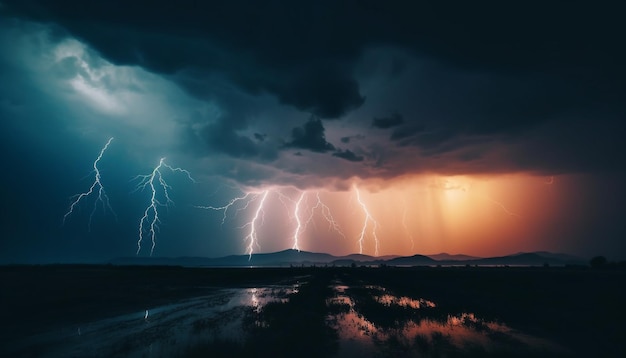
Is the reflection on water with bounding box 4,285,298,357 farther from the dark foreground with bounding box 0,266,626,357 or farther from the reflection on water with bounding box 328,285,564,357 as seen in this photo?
the reflection on water with bounding box 328,285,564,357

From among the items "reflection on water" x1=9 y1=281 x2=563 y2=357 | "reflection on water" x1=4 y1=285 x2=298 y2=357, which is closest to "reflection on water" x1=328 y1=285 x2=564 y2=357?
"reflection on water" x1=9 y1=281 x2=563 y2=357

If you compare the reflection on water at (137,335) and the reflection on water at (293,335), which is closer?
the reflection on water at (293,335)

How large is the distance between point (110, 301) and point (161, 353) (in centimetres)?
1877

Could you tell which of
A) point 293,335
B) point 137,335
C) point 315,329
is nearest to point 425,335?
point 315,329

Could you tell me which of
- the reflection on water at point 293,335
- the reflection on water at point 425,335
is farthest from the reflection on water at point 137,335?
the reflection on water at point 425,335

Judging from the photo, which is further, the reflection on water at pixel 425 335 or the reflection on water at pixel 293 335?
the reflection on water at pixel 293 335

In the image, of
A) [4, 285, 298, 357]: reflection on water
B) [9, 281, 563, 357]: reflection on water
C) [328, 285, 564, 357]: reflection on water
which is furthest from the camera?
[4, 285, 298, 357]: reflection on water

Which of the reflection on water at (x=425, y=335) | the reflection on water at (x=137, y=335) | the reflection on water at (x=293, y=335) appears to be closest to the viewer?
the reflection on water at (x=425, y=335)

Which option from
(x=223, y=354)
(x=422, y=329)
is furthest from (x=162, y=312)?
(x=422, y=329)

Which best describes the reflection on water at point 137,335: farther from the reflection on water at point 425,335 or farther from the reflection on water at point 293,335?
the reflection on water at point 425,335

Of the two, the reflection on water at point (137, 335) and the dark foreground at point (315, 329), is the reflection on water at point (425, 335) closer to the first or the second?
the dark foreground at point (315, 329)

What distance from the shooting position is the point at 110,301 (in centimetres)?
2573

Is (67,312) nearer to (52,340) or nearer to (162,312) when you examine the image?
(162,312)

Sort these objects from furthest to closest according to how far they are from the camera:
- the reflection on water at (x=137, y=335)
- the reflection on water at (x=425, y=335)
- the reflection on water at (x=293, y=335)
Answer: the reflection on water at (x=137, y=335), the reflection on water at (x=293, y=335), the reflection on water at (x=425, y=335)
